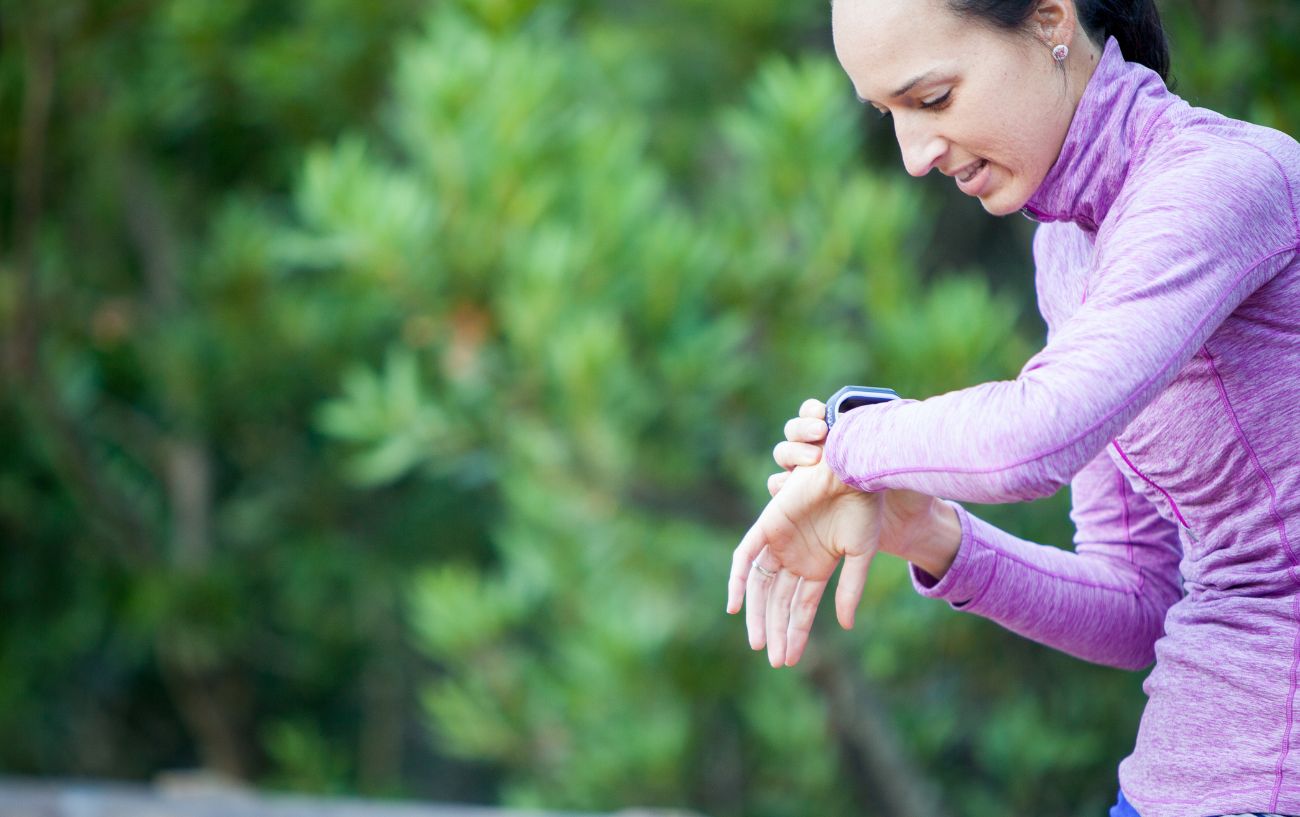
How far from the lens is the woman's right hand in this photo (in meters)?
0.90

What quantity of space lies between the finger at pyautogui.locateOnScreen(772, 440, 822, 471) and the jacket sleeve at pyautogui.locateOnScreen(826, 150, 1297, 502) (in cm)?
12

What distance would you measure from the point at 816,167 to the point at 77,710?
3.21m

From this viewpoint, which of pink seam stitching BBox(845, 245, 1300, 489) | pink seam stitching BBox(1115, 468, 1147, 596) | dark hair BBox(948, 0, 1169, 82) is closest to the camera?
pink seam stitching BBox(845, 245, 1300, 489)

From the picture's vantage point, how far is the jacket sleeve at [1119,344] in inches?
28.3

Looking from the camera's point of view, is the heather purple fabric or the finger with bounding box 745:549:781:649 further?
the finger with bounding box 745:549:781:649

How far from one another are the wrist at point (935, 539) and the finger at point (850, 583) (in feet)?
0.22

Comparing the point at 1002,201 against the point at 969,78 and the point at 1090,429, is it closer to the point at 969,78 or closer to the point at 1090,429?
the point at 969,78

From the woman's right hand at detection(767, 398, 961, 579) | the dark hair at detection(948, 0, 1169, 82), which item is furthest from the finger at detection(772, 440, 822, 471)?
the dark hair at detection(948, 0, 1169, 82)

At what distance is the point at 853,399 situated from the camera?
0.88 metres

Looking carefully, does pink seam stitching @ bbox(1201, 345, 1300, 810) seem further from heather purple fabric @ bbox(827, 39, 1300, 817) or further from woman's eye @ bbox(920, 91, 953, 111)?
woman's eye @ bbox(920, 91, 953, 111)

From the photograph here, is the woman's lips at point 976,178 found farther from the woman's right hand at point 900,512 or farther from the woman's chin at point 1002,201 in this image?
the woman's right hand at point 900,512

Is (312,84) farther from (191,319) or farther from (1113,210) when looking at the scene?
(1113,210)

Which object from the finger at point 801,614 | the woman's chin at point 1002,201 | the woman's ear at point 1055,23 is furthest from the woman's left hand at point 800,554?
the woman's ear at point 1055,23

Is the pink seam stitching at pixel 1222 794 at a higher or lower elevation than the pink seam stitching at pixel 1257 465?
lower
